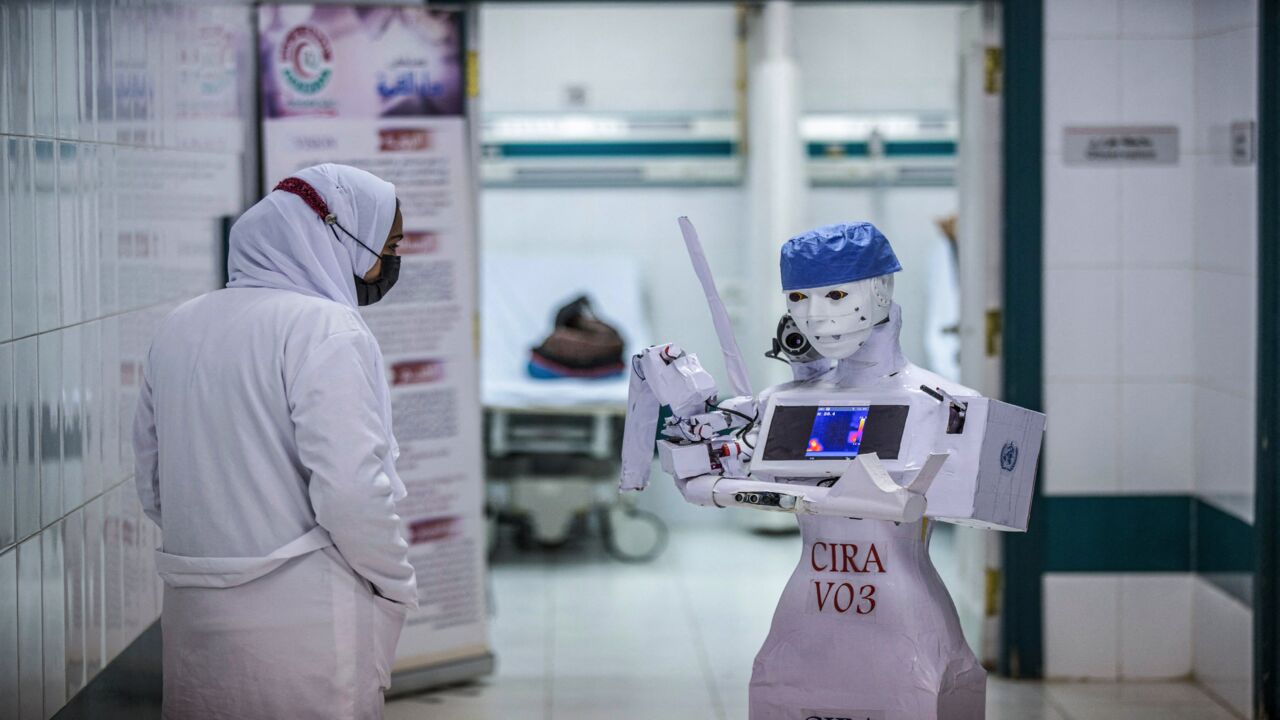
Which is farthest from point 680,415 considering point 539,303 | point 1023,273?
point 539,303

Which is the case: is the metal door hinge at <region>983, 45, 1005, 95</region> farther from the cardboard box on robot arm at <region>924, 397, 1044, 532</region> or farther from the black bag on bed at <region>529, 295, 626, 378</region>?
the black bag on bed at <region>529, 295, 626, 378</region>

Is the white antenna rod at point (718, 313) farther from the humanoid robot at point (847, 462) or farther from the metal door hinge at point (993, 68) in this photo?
the metal door hinge at point (993, 68)

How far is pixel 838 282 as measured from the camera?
278 centimetres

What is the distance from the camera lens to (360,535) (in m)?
2.34

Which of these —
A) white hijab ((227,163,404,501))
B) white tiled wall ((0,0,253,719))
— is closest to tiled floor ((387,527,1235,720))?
white tiled wall ((0,0,253,719))

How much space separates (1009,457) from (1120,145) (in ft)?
6.54

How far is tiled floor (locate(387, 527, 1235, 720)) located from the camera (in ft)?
13.8

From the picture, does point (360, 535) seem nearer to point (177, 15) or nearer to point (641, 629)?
point (177, 15)

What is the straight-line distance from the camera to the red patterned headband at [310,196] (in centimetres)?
250

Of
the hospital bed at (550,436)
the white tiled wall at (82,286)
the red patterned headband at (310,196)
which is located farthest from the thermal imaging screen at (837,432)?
the hospital bed at (550,436)

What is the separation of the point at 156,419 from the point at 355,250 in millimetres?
470

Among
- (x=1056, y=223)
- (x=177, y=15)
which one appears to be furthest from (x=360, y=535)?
(x=1056, y=223)

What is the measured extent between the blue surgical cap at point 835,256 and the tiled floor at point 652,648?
1.83 m

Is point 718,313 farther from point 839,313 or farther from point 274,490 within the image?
point 274,490
